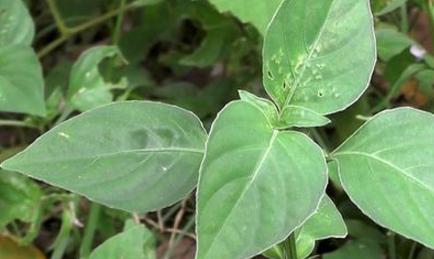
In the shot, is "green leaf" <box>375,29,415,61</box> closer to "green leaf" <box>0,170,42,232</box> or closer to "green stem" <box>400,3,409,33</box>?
"green stem" <box>400,3,409,33</box>

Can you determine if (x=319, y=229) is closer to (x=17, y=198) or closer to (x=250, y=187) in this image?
(x=250, y=187)

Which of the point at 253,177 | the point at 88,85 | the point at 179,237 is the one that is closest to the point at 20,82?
the point at 88,85

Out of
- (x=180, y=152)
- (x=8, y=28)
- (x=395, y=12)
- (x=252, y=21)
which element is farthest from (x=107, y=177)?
(x=395, y=12)

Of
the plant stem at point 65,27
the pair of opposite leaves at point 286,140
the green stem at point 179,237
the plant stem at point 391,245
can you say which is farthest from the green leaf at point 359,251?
the plant stem at point 65,27

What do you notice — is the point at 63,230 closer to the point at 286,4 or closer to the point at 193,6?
the point at 193,6

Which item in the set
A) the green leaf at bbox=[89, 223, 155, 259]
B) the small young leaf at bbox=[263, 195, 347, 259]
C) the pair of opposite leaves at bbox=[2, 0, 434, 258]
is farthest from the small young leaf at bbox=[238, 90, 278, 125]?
the green leaf at bbox=[89, 223, 155, 259]

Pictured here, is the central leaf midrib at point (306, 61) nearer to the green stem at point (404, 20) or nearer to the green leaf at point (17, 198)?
the green leaf at point (17, 198)
